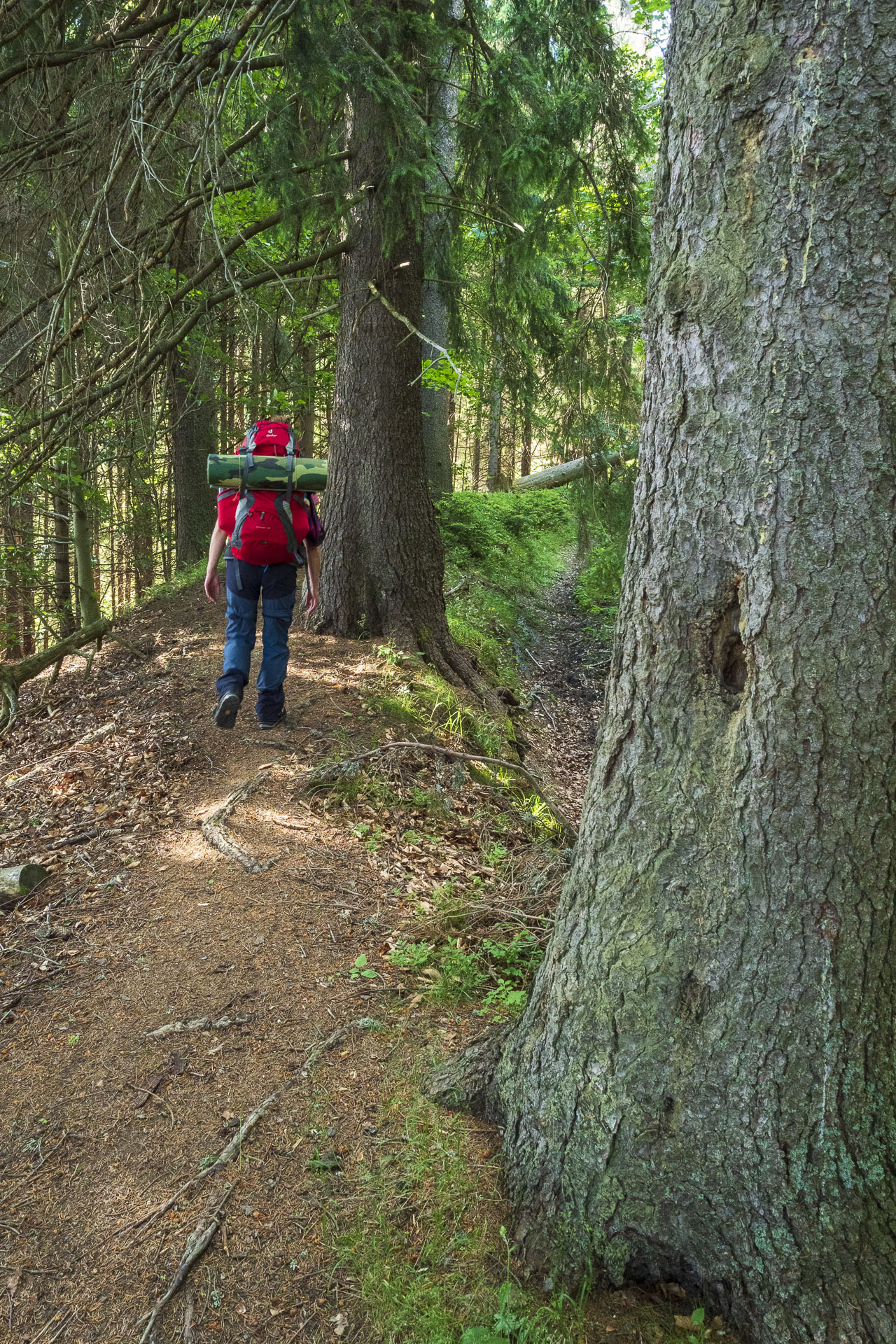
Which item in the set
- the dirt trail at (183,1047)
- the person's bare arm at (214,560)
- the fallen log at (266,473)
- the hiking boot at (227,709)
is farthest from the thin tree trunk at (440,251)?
the dirt trail at (183,1047)

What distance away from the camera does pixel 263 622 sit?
566 centimetres

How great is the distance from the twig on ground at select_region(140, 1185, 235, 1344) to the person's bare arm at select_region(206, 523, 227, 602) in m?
3.84

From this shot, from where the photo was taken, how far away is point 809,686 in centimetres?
200

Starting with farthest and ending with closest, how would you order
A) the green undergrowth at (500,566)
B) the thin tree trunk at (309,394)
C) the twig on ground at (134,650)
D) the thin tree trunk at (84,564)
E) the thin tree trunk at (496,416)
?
the thin tree trunk at (309,394)
the green undergrowth at (500,566)
the thin tree trunk at (84,564)
the thin tree trunk at (496,416)
the twig on ground at (134,650)

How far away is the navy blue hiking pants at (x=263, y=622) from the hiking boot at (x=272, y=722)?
0.11 meters

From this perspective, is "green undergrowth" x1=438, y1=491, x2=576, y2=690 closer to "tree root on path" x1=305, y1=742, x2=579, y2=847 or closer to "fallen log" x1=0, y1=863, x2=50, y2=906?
"tree root on path" x1=305, y1=742, x2=579, y2=847

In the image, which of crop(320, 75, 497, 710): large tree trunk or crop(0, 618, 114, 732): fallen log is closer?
crop(0, 618, 114, 732): fallen log

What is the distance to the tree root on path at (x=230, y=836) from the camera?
14.3 ft

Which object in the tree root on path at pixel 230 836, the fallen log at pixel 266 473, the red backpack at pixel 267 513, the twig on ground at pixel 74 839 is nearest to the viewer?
the tree root on path at pixel 230 836

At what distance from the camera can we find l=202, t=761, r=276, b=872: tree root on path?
436 cm

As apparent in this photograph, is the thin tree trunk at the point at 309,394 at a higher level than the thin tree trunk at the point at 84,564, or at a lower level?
higher

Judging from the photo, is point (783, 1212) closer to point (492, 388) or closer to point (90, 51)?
point (90, 51)

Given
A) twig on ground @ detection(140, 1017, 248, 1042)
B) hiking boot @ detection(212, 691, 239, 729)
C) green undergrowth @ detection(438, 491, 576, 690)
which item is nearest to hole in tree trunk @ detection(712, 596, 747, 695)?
twig on ground @ detection(140, 1017, 248, 1042)

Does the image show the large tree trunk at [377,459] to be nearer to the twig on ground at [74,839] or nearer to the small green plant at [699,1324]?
the twig on ground at [74,839]
